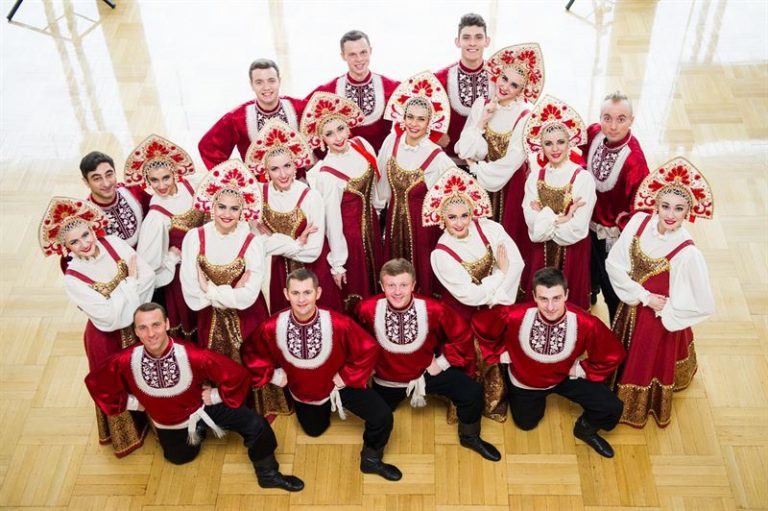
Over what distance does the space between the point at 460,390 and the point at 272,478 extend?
Result: 98 centimetres

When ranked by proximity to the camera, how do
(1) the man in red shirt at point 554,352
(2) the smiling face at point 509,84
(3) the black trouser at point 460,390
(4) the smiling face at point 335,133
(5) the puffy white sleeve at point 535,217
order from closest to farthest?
(1) the man in red shirt at point 554,352, (3) the black trouser at point 460,390, (5) the puffy white sleeve at point 535,217, (4) the smiling face at point 335,133, (2) the smiling face at point 509,84

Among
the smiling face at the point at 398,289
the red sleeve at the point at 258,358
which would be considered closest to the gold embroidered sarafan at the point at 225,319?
the red sleeve at the point at 258,358

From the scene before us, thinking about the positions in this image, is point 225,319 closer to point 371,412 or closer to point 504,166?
point 371,412

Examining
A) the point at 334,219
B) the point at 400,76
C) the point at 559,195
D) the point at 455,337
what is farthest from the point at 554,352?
the point at 400,76

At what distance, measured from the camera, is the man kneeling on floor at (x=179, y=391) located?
160 inches

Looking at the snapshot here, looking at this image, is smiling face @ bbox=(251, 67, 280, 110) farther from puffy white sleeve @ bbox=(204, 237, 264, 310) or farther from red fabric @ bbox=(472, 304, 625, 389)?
red fabric @ bbox=(472, 304, 625, 389)

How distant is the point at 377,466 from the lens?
4418mm

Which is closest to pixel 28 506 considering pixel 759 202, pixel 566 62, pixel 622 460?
pixel 622 460

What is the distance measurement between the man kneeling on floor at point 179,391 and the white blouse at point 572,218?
62.7 inches

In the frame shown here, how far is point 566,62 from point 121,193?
4.09m

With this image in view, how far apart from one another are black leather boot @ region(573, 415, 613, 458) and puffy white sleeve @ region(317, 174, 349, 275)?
1.40 meters

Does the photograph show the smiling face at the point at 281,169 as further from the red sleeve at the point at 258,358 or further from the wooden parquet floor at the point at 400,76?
the wooden parquet floor at the point at 400,76

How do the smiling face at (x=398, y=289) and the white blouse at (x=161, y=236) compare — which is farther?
the white blouse at (x=161, y=236)

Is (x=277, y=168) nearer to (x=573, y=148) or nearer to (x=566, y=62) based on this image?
(x=573, y=148)
